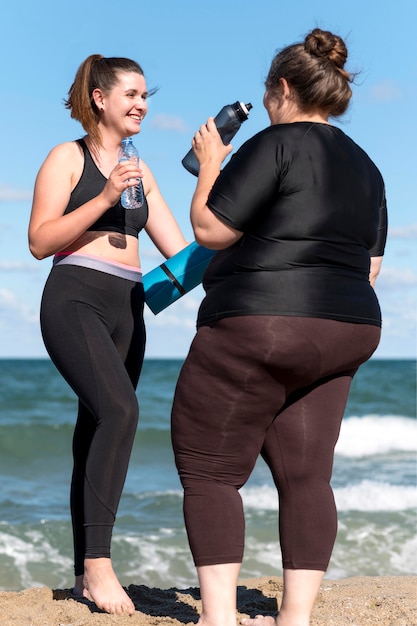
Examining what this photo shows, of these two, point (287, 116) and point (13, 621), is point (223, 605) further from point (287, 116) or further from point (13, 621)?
point (287, 116)

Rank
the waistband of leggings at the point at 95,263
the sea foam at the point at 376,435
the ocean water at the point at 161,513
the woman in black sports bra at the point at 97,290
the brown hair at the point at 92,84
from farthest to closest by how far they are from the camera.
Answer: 1. the sea foam at the point at 376,435
2. the ocean water at the point at 161,513
3. the brown hair at the point at 92,84
4. the waistband of leggings at the point at 95,263
5. the woman in black sports bra at the point at 97,290

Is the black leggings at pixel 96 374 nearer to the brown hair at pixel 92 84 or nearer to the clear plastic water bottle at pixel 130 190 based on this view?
the clear plastic water bottle at pixel 130 190

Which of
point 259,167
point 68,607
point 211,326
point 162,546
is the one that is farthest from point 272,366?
point 162,546

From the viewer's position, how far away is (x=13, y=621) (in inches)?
125

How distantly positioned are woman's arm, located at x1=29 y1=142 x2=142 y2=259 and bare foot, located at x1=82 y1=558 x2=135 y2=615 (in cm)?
118

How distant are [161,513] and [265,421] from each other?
227 inches

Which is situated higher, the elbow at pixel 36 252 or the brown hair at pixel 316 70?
the brown hair at pixel 316 70

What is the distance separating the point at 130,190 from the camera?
3365mm

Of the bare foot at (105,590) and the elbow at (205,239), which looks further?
the bare foot at (105,590)

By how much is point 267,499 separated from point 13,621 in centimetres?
574

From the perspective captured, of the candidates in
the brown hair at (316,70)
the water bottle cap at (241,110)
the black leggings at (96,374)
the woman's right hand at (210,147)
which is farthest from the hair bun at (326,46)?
the black leggings at (96,374)

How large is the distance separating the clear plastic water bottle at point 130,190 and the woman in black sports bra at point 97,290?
0.06m

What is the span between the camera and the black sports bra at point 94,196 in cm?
334

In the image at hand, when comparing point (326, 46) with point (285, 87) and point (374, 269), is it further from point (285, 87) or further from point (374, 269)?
point (374, 269)
